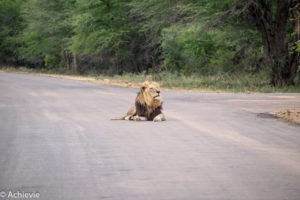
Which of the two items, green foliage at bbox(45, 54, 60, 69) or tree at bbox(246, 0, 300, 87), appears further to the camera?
green foliage at bbox(45, 54, 60, 69)

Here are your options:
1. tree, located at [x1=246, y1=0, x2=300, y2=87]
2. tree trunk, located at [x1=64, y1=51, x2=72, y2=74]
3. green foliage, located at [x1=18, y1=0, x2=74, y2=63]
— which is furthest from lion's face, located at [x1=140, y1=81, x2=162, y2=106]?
tree trunk, located at [x1=64, y1=51, x2=72, y2=74]

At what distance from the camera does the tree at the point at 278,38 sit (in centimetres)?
2698

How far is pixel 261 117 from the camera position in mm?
14156

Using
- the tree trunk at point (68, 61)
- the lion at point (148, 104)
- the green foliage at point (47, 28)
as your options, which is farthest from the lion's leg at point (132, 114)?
the tree trunk at point (68, 61)

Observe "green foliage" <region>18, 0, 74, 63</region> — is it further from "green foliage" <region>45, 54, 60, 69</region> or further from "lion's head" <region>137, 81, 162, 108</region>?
"lion's head" <region>137, 81, 162, 108</region>

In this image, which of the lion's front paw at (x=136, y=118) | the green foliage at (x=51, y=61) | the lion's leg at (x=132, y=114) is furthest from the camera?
the green foliage at (x=51, y=61)

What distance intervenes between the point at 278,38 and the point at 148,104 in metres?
16.4

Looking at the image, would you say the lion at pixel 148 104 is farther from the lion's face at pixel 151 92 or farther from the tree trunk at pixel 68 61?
the tree trunk at pixel 68 61

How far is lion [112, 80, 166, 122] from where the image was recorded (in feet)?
40.7

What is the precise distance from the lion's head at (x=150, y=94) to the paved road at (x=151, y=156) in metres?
0.52

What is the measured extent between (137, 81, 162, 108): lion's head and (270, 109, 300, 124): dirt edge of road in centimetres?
362

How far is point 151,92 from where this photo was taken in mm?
12406

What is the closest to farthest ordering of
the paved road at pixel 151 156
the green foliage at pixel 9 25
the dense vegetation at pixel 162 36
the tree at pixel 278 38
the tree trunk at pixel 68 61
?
the paved road at pixel 151 156
the tree at pixel 278 38
the dense vegetation at pixel 162 36
the tree trunk at pixel 68 61
the green foliage at pixel 9 25

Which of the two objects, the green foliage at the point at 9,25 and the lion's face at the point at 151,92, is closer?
the lion's face at the point at 151,92
